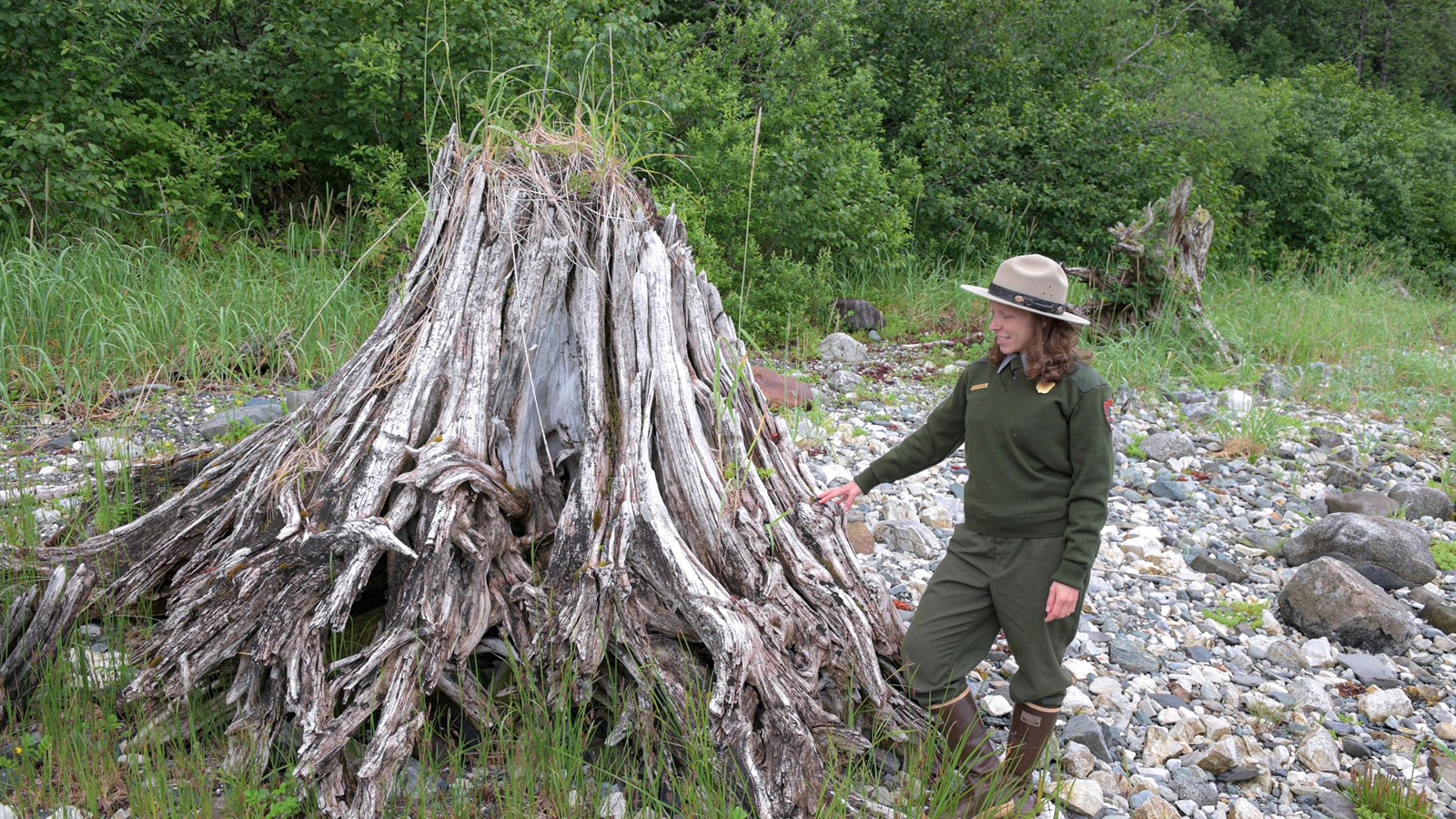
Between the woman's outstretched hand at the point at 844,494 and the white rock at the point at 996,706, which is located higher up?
the woman's outstretched hand at the point at 844,494

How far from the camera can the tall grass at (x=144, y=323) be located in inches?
244

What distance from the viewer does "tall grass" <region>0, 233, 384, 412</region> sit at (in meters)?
6.19

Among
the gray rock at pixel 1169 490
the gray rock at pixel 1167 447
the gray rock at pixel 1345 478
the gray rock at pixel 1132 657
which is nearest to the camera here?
the gray rock at pixel 1132 657

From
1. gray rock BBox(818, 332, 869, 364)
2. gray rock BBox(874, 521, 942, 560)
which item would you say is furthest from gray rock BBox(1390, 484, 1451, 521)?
gray rock BBox(818, 332, 869, 364)

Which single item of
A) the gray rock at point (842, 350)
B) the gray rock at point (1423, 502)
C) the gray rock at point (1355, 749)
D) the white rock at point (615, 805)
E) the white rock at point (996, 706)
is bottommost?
the gray rock at point (842, 350)

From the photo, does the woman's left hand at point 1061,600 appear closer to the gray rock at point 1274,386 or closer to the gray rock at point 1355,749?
the gray rock at point 1355,749

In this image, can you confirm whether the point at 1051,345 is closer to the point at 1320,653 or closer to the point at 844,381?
the point at 1320,653

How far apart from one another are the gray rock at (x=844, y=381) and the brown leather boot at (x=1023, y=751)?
484cm

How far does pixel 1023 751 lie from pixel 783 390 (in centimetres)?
402

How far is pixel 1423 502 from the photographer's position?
6160mm

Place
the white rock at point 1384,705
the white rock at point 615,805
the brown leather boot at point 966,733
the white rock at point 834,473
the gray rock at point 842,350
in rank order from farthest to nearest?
1. the gray rock at point 842,350
2. the white rock at point 834,473
3. the white rock at point 1384,705
4. the brown leather boot at point 966,733
5. the white rock at point 615,805

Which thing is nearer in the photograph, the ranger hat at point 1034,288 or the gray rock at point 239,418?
the ranger hat at point 1034,288

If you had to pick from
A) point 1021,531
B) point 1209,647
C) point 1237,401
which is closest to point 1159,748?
point 1209,647

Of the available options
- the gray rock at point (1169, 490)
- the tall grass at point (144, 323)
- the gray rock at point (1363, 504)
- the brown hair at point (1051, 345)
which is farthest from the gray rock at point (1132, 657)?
the tall grass at point (144, 323)
